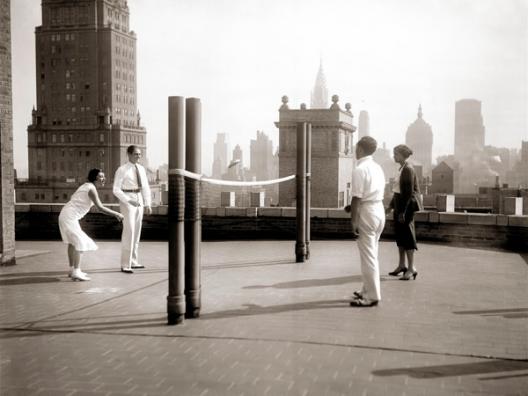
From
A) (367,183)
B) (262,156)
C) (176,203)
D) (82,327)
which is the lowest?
(82,327)

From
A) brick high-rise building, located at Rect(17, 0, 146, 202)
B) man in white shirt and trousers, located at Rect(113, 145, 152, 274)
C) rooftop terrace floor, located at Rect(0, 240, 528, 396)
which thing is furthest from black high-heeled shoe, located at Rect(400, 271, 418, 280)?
brick high-rise building, located at Rect(17, 0, 146, 202)

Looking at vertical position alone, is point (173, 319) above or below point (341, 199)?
above

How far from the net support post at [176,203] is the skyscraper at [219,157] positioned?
390 ft

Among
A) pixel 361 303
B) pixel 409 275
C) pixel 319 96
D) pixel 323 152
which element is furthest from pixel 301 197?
pixel 319 96

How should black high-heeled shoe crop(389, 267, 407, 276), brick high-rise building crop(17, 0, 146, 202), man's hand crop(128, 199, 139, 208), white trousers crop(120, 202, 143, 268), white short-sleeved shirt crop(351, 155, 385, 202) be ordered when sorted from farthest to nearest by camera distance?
brick high-rise building crop(17, 0, 146, 202) < man's hand crop(128, 199, 139, 208) < white trousers crop(120, 202, 143, 268) < black high-heeled shoe crop(389, 267, 407, 276) < white short-sleeved shirt crop(351, 155, 385, 202)

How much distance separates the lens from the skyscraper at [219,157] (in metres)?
129

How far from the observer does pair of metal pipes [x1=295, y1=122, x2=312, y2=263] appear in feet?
31.6

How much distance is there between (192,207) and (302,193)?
153 inches

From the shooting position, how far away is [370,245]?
21.7 ft

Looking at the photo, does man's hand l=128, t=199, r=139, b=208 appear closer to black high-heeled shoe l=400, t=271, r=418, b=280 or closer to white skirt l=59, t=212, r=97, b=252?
white skirt l=59, t=212, r=97, b=252

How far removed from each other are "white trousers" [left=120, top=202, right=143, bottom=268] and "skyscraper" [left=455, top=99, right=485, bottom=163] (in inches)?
5058

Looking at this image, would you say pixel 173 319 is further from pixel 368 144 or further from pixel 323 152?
pixel 323 152

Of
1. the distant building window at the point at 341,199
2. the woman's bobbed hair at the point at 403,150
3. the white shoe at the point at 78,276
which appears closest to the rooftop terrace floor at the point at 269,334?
the white shoe at the point at 78,276

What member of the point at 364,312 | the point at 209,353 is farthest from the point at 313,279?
the point at 209,353
